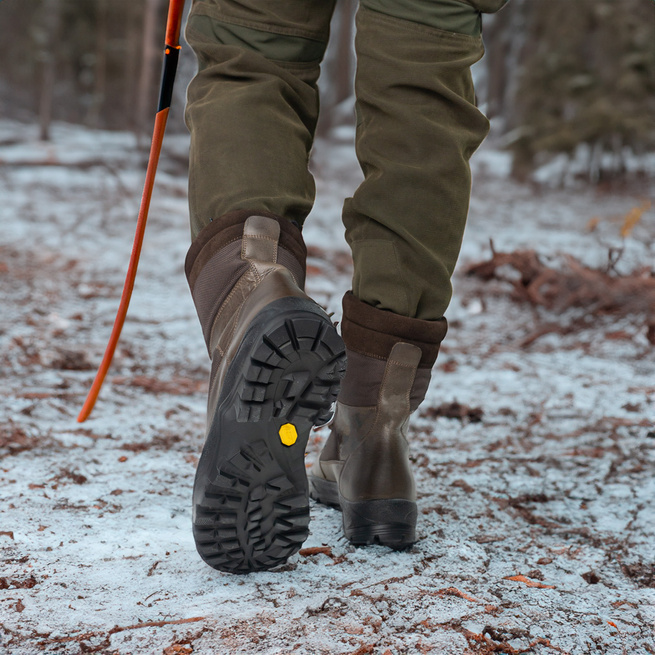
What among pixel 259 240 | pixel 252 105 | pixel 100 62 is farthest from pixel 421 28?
pixel 100 62

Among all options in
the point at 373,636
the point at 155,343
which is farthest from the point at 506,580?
the point at 155,343

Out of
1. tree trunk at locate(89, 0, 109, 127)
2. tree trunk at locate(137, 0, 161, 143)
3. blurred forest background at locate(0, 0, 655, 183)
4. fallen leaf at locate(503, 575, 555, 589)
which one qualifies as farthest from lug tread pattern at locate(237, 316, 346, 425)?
tree trunk at locate(89, 0, 109, 127)

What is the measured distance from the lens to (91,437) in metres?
1.47

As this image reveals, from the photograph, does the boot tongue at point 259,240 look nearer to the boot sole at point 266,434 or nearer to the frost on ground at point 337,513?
the boot sole at point 266,434

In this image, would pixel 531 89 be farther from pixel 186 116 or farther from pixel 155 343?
pixel 186 116

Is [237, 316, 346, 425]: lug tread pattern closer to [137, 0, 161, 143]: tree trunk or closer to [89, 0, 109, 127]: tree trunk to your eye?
[137, 0, 161, 143]: tree trunk

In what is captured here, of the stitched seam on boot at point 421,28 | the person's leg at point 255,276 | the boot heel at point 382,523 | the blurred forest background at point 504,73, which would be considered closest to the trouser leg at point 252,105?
the person's leg at point 255,276

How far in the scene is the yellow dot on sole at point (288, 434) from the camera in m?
0.83

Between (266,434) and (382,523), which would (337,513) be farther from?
(266,434)

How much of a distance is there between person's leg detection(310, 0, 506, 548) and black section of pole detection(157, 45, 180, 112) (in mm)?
336

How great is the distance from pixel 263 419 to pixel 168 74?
66 cm

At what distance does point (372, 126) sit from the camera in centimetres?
102

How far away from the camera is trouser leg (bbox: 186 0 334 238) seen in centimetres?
95

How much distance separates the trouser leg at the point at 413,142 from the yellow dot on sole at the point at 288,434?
28 centimetres
